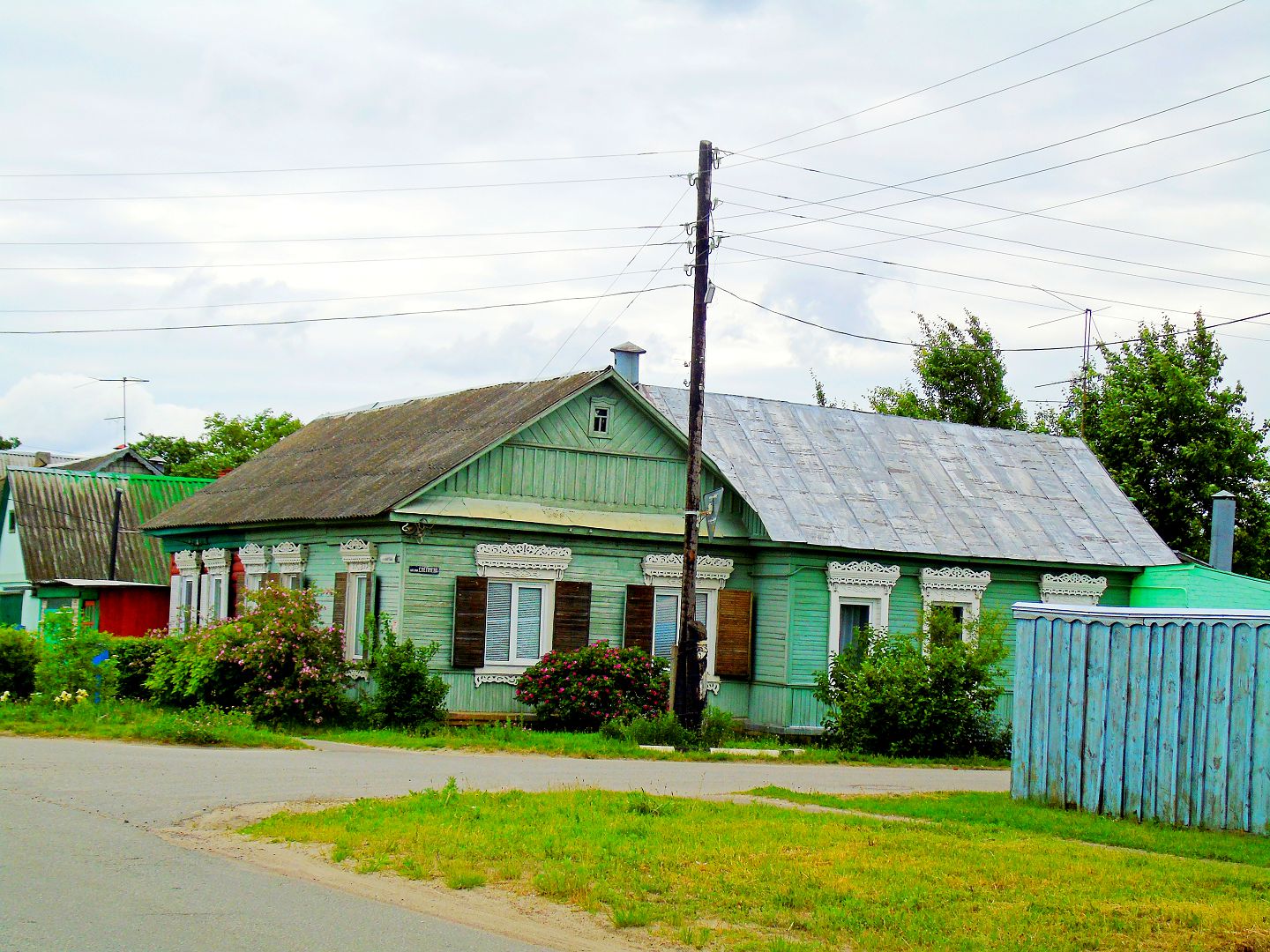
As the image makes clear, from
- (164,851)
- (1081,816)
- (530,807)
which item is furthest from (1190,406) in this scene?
(164,851)

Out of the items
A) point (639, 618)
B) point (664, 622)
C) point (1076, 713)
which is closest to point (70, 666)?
point (639, 618)

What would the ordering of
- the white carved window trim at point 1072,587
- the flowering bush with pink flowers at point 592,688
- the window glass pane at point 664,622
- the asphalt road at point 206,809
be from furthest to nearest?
the white carved window trim at point 1072,587 → the window glass pane at point 664,622 → the flowering bush with pink flowers at point 592,688 → the asphalt road at point 206,809

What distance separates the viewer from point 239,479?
103 ft

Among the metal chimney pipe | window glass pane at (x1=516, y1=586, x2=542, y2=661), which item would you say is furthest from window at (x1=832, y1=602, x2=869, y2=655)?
the metal chimney pipe

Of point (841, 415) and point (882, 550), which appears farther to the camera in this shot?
point (841, 415)

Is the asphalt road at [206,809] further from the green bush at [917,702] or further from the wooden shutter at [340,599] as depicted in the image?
the wooden shutter at [340,599]

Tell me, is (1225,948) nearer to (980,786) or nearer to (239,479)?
(980,786)

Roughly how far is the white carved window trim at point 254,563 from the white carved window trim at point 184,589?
2207 mm

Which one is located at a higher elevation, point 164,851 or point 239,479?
point 239,479

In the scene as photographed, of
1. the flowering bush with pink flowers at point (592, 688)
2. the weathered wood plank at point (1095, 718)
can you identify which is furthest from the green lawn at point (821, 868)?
the flowering bush with pink flowers at point (592, 688)

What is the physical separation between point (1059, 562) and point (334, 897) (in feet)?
73.4

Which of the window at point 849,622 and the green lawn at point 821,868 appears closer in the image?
the green lawn at point 821,868

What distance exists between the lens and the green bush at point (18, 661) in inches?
926

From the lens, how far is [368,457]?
27172 millimetres
